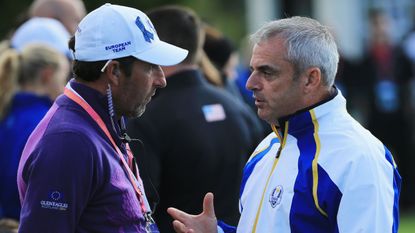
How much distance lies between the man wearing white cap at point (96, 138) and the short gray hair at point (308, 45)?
0.47 metres

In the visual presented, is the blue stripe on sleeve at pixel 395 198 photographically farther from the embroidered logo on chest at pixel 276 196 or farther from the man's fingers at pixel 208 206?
the man's fingers at pixel 208 206

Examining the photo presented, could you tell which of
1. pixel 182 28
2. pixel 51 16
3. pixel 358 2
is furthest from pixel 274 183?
pixel 358 2

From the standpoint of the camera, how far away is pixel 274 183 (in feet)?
13.3

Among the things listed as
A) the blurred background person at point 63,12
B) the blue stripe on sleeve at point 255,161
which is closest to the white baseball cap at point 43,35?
the blurred background person at point 63,12

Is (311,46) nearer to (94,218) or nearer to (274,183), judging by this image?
(274,183)

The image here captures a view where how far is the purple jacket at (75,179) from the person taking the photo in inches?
144

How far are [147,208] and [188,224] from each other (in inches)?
11.4

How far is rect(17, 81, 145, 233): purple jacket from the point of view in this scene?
366 cm

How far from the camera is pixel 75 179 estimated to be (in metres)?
3.67

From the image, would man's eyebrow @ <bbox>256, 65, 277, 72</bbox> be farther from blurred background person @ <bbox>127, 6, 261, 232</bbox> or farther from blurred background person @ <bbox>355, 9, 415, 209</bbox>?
blurred background person @ <bbox>355, 9, 415, 209</bbox>

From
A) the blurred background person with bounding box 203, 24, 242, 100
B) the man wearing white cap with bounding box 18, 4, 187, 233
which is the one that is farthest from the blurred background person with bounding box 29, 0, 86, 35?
the man wearing white cap with bounding box 18, 4, 187, 233

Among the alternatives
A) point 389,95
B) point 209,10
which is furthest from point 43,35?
point 209,10

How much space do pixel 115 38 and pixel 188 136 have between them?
1.50 m

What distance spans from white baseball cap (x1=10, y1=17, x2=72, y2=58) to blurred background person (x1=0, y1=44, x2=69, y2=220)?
0.78 metres
